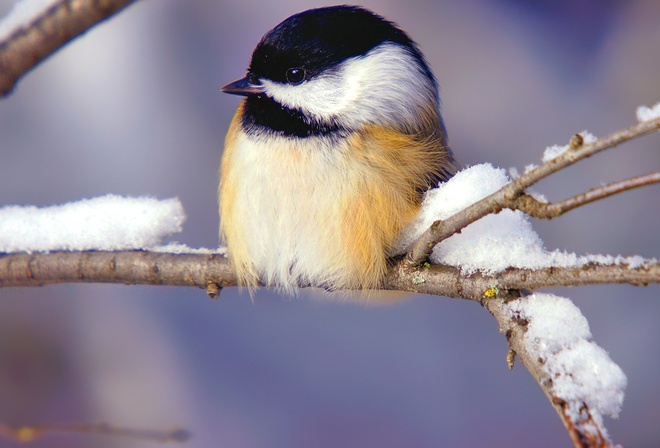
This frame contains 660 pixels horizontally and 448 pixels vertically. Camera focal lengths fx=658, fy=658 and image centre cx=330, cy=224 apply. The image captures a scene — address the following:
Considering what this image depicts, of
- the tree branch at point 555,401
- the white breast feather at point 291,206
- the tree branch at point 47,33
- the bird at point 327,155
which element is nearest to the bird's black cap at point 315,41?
the bird at point 327,155

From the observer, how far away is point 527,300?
0.72 meters

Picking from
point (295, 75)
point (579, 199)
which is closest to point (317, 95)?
point (295, 75)

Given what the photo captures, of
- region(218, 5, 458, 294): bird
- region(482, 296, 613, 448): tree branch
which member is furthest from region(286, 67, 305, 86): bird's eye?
region(482, 296, 613, 448): tree branch

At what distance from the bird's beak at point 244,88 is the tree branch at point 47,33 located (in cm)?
26

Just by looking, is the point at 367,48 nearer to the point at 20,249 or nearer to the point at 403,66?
the point at 403,66

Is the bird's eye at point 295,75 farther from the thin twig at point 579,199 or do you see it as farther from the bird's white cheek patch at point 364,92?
the thin twig at point 579,199

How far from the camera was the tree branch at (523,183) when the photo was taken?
1.69 ft

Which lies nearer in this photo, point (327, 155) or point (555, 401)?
point (555, 401)

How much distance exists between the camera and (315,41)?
0.98 meters

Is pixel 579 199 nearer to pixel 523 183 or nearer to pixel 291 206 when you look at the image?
pixel 523 183

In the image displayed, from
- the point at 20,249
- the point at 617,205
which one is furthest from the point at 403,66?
the point at 617,205

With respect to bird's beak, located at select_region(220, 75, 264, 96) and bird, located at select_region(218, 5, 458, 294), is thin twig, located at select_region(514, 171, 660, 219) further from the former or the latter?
→ bird's beak, located at select_region(220, 75, 264, 96)

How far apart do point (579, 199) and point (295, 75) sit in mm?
562

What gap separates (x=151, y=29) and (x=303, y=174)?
1159mm
